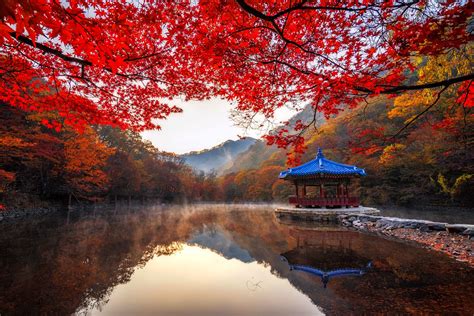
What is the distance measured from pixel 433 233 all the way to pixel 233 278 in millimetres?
7263

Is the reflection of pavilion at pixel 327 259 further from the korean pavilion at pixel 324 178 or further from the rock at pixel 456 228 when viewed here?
the korean pavilion at pixel 324 178

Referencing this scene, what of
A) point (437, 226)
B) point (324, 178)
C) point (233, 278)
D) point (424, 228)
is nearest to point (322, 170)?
point (324, 178)

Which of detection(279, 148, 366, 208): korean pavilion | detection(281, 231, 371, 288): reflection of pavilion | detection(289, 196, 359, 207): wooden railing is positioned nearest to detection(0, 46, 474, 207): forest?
detection(279, 148, 366, 208): korean pavilion

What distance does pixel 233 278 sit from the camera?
5336 millimetres

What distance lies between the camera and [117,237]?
374 inches

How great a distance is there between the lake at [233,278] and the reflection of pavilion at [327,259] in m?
0.02

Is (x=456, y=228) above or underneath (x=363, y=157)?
underneath

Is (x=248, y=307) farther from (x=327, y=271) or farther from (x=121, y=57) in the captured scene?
(x=121, y=57)

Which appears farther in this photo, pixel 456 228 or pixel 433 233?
pixel 433 233

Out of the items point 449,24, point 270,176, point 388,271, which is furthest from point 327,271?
point 270,176

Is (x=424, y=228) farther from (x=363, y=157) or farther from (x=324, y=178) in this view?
(x=363, y=157)

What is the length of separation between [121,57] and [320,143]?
101ft

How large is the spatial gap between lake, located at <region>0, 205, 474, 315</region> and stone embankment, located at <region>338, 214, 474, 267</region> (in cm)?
58

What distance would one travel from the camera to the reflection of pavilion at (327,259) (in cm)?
511
